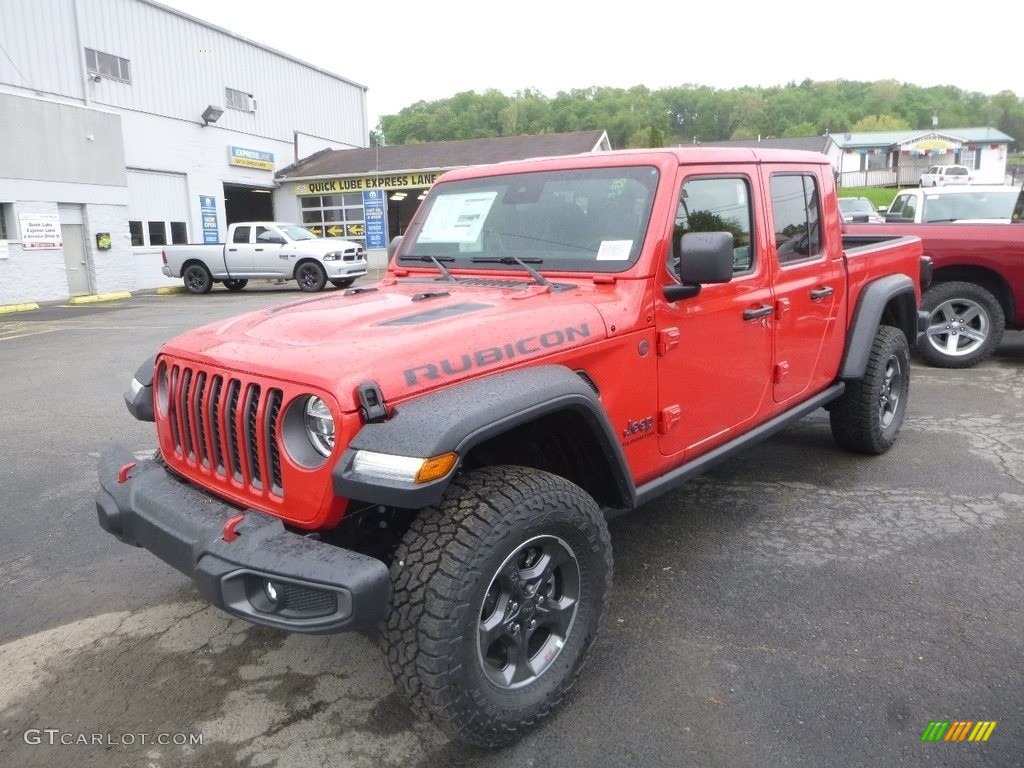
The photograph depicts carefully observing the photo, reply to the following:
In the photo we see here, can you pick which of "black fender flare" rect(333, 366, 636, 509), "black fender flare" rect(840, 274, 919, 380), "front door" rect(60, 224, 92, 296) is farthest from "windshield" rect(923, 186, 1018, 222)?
"front door" rect(60, 224, 92, 296)

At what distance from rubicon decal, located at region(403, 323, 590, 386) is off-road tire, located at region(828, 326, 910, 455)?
2670 mm

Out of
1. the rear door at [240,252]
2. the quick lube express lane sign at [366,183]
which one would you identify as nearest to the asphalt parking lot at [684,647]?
the rear door at [240,252]

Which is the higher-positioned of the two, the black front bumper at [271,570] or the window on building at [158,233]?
the window on building at [158,233]

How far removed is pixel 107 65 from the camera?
21891mm

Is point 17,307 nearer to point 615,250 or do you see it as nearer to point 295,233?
point 295,233

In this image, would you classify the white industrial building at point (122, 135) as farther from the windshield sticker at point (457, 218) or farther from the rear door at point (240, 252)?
the windshield sticker at point (457, 218)

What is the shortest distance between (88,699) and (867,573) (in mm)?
3221

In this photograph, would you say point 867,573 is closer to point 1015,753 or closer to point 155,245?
point 1015,753

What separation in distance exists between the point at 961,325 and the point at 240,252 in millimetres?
16654

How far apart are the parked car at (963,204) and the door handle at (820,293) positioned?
543 centimetres

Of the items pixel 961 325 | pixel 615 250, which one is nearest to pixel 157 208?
pixel 961 325

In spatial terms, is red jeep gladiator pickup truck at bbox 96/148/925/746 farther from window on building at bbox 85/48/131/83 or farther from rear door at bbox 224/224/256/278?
window on building at bbox 85/48/131/83

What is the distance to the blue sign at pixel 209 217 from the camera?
2514 cm

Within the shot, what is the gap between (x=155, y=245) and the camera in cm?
2342
